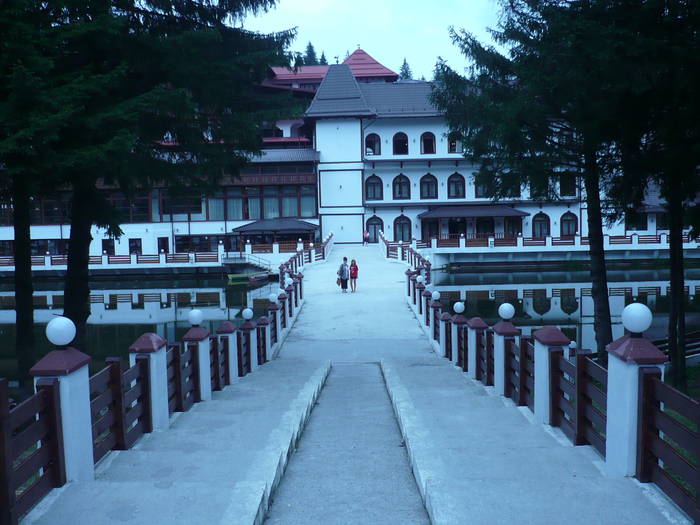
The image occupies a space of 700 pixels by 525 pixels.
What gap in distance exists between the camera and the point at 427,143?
5094cm

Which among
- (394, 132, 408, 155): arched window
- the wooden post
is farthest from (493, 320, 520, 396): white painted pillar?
(394, 132, 408, 155): arched window

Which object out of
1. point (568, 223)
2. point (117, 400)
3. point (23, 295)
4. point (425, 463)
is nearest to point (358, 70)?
point (568, 223)

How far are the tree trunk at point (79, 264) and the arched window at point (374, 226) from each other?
122 feet

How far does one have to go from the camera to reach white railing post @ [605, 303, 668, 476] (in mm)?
4699

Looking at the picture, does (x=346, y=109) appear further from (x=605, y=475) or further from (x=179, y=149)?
(x=605, y=475)

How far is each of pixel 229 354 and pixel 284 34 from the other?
711cm

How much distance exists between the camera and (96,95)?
36.7 feet

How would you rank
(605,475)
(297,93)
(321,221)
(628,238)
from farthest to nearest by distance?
1. (297,93)
2. (321,221)
3. (628,238)
4. (605,475)

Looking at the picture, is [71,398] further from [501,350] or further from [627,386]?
[501,350]

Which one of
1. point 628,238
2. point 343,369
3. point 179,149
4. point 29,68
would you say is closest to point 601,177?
point 343,369

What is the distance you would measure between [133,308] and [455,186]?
28.1 metres

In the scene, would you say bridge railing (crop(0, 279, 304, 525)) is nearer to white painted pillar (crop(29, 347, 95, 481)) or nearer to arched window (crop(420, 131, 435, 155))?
white painted pillar (crop(29, 347, 95, 481))

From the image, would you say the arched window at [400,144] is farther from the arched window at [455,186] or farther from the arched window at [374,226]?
the arched window at [374,226]

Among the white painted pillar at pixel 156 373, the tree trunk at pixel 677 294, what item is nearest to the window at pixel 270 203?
the tree trunk at pixel 677 294
